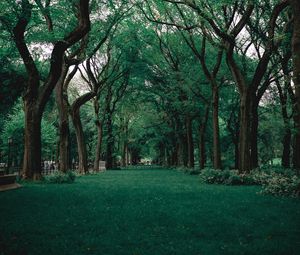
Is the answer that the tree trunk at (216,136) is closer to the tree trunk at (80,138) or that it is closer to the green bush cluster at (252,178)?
the green bush cluster at (252,178)

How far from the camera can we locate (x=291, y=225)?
7.29m

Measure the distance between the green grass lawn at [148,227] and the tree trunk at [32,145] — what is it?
777 centimetres

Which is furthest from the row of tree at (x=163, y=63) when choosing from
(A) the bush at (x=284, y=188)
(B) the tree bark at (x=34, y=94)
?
(A) the bush at (x=284, y=188)

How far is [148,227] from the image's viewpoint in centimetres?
711

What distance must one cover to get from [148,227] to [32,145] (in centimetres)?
1313

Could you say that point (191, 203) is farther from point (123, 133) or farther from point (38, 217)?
point (123, 133)

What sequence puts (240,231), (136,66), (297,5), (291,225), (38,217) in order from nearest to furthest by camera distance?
1. (240,231)
2. (291,225)
3. (38,217)
4. (297,5)
5. (136,66)

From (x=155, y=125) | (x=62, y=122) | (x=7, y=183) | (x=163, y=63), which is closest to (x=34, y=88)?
(x=62, y=122)

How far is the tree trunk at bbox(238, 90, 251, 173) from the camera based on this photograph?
61.1 feet

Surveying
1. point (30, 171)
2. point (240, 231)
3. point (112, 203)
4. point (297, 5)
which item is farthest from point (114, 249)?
point (30, 171)

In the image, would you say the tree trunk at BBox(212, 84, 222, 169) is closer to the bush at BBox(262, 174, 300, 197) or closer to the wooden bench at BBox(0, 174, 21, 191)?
the bush at BBox(262, 174, 300, 197)

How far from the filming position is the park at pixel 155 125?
6.42m

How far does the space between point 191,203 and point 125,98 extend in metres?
34.1

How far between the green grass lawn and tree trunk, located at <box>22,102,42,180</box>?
7768mm
